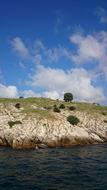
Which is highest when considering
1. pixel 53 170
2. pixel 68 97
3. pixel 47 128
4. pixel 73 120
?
pixel 68 97

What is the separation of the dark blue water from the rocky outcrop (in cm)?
1065

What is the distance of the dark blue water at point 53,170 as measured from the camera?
34.4 metres

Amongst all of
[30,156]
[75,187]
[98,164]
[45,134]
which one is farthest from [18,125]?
[75,187]

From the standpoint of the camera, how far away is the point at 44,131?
74500 mm

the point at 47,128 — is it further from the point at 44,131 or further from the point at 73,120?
the point at 73,120

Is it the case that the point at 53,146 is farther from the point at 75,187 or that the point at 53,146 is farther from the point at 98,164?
the point at 75,187

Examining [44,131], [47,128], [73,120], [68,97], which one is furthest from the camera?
[68,97]

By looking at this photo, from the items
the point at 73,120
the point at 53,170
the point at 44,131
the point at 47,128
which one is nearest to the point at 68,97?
the point at 73,120

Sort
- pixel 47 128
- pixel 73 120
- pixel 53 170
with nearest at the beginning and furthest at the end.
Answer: pixel 53 170, pixel 47 128, pixel 73 120

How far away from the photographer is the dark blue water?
34.4 m

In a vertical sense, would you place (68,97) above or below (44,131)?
above

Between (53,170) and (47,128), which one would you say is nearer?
(53,170)

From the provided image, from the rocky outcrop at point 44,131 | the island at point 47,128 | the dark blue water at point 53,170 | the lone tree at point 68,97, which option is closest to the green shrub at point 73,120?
the island at point 47,128

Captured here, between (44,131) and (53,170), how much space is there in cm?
3203
